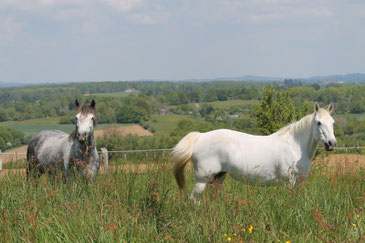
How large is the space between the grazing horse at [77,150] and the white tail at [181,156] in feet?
3.88

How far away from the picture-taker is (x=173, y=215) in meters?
4.03

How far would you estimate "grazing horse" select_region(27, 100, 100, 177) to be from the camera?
17.4 ft

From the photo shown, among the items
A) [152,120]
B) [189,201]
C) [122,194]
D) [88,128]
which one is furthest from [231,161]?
[152,120]

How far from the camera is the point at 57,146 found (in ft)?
20.2

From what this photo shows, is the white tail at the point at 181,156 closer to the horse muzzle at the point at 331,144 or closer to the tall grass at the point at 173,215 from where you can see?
the tall grass at the point at 173,215

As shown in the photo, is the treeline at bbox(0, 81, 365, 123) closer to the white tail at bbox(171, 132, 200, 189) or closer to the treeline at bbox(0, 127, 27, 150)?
the treeline at bbox(0, 127, 27, 150)

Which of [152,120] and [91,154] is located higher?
[91,154]

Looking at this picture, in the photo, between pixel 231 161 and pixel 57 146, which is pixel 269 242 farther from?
pixel 57 146

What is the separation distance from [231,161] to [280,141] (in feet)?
2.84

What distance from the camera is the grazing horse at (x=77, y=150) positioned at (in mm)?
5289

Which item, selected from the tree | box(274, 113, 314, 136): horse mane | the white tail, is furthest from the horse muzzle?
the tree

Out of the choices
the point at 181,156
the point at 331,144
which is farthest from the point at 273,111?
the point at 181,156

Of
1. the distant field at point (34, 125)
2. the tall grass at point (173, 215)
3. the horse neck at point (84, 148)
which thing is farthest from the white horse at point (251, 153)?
the distant field at point (34, 125)

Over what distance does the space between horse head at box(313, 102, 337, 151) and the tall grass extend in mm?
599
